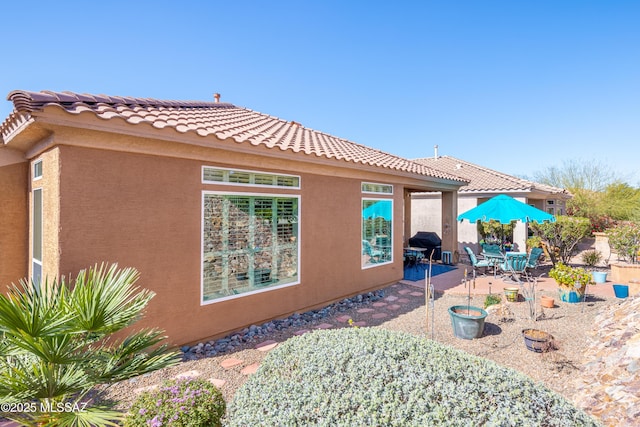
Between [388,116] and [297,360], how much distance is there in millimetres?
22229

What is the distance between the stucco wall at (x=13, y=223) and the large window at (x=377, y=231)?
368 inches

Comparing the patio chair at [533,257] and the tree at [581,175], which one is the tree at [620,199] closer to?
the tree at [581,175]

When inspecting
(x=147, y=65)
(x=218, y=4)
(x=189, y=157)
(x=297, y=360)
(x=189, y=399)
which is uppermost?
(x=218, y=4)

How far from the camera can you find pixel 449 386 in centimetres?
256

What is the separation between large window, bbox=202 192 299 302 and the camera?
6.76 metres

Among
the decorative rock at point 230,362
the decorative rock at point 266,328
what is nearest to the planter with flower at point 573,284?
the decorative rock at point 266,328

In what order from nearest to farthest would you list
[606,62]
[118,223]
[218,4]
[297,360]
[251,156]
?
[297,360]
[118,223]
[251,156]
[218,4]
[606,62]

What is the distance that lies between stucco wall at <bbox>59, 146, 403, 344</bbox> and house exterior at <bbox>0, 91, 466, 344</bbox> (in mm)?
20

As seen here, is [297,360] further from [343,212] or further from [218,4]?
[218,4]

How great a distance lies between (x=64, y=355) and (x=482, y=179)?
844 inches

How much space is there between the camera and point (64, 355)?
2697mm

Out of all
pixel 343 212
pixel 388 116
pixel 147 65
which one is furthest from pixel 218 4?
pixel 388 116

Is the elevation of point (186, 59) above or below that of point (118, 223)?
above

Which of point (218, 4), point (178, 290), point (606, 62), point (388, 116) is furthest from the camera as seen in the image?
point (388, 116)
